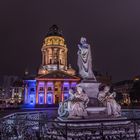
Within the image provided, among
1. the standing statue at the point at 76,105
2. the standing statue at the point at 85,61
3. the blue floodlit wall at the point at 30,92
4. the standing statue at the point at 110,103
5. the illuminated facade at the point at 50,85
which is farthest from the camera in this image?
the blue floodlit wall at the point at 30,92

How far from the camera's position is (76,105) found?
12406 mm

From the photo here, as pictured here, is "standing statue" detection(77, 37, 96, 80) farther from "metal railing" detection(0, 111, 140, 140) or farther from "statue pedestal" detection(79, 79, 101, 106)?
"metal railing" detection(0, 111, 140, 140)

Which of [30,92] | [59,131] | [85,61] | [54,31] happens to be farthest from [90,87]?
[54,31]

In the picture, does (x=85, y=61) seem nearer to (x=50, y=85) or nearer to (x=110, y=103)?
(x=110, y=103)

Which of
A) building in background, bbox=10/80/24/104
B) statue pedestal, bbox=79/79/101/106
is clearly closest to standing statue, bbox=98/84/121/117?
statue pedestal, bbox=79/79/101/106

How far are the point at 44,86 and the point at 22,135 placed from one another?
255 feet

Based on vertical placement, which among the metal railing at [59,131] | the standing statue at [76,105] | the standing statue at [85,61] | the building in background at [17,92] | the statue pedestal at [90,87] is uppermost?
the building in background at [17,92]

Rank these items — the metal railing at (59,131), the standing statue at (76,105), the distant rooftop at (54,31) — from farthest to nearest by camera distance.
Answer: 1. the distant rooftop at (54,31)
2. the standing statue at (76,105)
3. the metal railing at (59,131)

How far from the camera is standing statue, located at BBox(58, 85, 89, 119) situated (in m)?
12.3

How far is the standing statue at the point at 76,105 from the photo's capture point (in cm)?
1234

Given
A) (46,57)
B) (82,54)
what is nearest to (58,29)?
(46,57)

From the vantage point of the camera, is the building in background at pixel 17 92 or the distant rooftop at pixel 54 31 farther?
the building in background at pixel 17 92

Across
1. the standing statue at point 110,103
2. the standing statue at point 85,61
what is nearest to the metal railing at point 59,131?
the standing statue at point 110,103

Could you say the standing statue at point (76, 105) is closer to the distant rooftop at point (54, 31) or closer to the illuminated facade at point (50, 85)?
→ the illuminated facade at point (50, 85)
